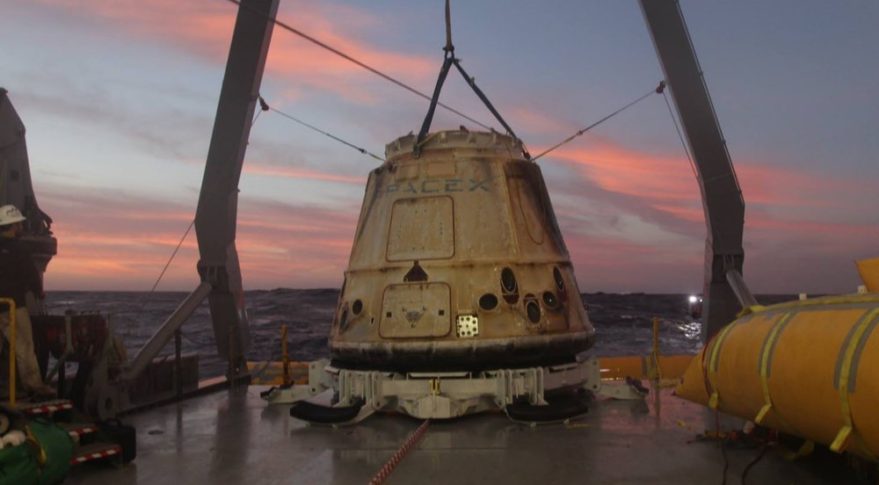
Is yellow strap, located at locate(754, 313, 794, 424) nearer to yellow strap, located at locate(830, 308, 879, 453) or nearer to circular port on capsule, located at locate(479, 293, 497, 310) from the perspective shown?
yellow strap, located at locate(830, 308, 879, 453)

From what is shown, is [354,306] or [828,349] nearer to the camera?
[828,349]

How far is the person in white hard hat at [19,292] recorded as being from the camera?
7.87m

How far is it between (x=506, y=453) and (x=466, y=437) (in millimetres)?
989

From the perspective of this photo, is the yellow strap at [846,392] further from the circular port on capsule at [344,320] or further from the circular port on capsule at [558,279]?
the circular port on capsule at [344,320]

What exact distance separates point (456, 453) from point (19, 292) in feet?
17.1

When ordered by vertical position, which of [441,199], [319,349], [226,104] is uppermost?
[226,104]

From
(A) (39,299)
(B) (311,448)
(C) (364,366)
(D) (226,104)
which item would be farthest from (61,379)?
(D) (226,104)

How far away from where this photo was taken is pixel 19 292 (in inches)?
313

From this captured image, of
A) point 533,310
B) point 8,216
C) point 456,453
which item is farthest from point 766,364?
point 8,216

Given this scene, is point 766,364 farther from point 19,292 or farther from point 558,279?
point 19,292

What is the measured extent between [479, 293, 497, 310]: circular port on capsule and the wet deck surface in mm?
1623

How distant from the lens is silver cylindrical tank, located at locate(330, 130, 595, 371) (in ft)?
35.4

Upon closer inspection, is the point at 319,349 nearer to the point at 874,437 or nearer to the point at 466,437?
the point at 466,437

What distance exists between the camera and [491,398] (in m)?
10.7
